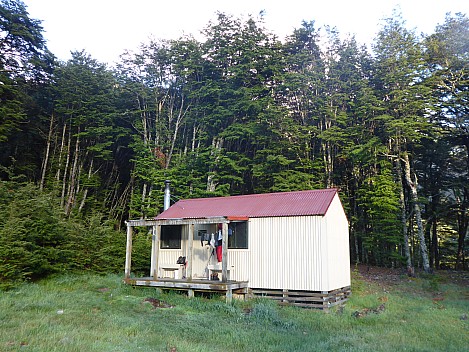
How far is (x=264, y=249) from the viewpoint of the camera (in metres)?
11.9

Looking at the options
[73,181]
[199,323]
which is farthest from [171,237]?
[73,181]

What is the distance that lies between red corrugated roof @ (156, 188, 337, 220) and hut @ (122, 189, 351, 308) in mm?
34

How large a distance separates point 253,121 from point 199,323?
594 inches

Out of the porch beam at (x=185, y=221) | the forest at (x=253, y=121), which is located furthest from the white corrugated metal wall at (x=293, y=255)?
the forest at (x=253, y=121)

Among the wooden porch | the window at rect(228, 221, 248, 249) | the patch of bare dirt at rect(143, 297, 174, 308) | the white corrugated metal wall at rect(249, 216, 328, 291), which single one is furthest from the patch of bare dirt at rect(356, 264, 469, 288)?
the patch of bare dirt at rect(143, 297, 174, 308)

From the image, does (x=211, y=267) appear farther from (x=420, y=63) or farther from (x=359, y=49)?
(x=359, y=49)

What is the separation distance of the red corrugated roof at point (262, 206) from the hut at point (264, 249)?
Result: 0.03 metres

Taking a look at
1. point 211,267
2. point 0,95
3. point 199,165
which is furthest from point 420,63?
point 0,95

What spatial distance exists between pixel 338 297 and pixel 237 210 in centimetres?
440

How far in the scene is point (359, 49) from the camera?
22.9 m

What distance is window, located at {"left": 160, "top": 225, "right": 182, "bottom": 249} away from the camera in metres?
13.8

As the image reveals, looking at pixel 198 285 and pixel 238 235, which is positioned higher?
pixel 238 235

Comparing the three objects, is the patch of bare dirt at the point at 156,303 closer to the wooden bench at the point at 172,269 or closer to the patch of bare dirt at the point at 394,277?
the wooden bench at the point at 172,269

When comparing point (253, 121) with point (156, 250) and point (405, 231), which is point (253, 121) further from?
point (156, 250)
